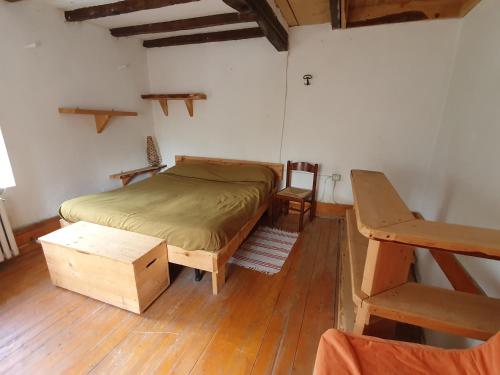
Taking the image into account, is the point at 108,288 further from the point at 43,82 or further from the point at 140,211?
the point at 43,82

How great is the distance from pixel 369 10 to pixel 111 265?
3.31 metres

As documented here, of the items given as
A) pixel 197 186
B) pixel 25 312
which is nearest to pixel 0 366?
pixel 25 312

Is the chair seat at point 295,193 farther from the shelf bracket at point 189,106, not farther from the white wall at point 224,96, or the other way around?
the shelf bracket at point 189,106

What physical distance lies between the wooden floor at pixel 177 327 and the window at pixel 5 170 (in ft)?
2.40

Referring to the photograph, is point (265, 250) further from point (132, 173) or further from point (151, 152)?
point (151, 152)

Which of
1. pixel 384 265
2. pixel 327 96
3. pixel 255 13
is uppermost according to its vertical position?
pixel 255 13

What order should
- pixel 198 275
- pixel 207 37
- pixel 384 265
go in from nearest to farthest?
pixel 384 265 < pixel 198 275 < pixel 207 37

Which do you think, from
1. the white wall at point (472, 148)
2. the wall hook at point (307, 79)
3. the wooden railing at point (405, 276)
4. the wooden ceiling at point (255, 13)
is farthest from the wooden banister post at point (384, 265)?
the wall hook at point (307, 79)

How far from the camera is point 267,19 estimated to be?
2137 mm

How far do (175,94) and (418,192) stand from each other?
3413 millimetres

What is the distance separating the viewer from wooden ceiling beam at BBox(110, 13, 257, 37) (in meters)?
2.59

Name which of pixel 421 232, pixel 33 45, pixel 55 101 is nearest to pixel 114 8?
pixel 33 45

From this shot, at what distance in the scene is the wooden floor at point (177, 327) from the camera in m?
1.39

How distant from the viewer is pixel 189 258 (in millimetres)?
1872
